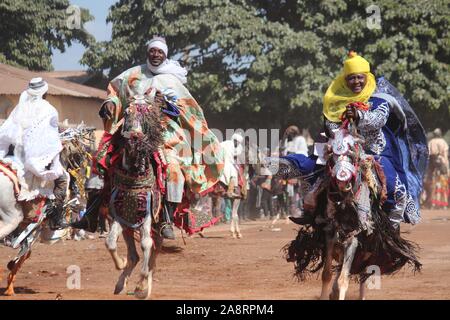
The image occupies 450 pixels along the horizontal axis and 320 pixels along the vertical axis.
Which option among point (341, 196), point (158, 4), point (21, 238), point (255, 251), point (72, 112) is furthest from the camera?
point (158, 4)

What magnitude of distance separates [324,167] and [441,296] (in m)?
1.96

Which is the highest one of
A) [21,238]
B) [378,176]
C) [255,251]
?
[378,176]

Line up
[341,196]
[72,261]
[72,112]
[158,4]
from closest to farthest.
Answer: [341,196]
[72,261]
[72,112]
[158,4]

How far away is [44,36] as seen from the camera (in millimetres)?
31500

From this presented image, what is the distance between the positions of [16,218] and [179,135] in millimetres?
2103

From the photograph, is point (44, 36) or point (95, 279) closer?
point (95, 279)

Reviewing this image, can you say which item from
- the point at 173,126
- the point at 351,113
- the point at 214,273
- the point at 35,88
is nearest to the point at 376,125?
the point at 351,113

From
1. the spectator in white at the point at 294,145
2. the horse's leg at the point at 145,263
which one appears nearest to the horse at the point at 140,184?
the horse's leg at the point at 145,263

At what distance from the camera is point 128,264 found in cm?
1105

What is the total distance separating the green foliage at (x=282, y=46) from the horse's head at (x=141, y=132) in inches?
726

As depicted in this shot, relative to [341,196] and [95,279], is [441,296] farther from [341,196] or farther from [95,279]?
[95,279]

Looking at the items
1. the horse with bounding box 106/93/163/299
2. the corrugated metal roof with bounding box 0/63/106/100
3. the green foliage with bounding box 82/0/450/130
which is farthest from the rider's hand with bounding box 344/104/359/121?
the green foliage with bounding box 82/0/450/130

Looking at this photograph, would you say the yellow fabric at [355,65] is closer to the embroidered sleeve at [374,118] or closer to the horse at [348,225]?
the embroidered sleeve at [374,118]
